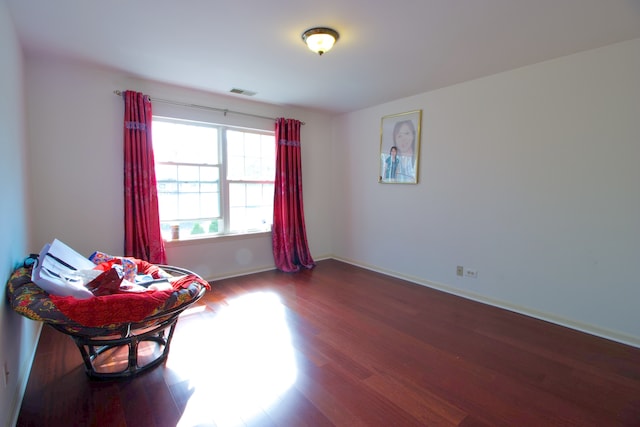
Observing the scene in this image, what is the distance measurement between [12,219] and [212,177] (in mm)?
2286

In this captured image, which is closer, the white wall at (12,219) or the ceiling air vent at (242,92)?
the white wall at (12,219)

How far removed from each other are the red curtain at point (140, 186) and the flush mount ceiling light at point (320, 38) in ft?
6.87

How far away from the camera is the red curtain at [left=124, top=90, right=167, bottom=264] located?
132 inches

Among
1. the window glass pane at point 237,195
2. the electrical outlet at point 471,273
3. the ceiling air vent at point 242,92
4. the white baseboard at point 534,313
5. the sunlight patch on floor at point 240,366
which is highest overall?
the ceiling air vent at point 242,92

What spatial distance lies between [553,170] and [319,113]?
3309 mm

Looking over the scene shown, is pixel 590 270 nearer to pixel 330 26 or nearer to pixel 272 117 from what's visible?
pixel 330 26

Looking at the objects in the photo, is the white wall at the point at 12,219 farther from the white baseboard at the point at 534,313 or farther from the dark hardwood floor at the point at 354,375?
the white baseboard at the point at 534,313

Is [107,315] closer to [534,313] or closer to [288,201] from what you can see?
[288,201]

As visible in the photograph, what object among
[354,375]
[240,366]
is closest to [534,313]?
[354,375]

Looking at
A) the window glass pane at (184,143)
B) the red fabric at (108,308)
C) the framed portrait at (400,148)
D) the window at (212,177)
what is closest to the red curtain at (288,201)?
the window at (212,177)

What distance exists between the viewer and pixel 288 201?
15.3 ft

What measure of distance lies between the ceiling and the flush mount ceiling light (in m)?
0.06

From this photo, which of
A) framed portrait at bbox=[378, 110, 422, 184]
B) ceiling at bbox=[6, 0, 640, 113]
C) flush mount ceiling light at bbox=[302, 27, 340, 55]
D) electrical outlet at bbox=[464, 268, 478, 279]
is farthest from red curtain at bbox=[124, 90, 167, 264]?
electrical outlet at bbox=[464, 268, 478, 279]

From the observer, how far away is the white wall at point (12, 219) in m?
1.67
